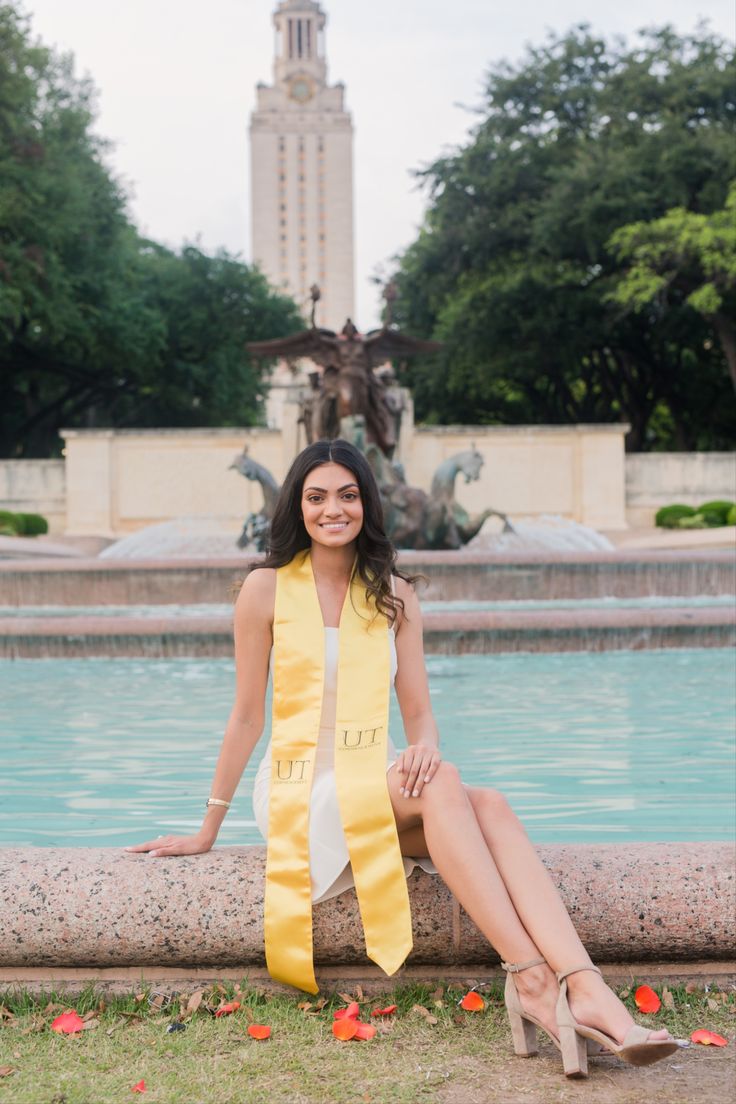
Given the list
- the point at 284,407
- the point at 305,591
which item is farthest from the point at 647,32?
the point at 305,591

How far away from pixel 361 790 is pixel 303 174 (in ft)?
404

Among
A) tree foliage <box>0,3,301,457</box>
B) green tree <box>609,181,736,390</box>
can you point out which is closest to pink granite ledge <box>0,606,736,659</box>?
green tree <box>609,181,736,390</box>

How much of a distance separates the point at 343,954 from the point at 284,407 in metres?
28.5

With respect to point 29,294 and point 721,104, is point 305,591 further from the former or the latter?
point 721,104

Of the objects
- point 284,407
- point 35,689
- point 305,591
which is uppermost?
point 284,407

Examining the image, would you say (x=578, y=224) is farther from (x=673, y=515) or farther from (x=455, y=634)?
(x=455, y=634)

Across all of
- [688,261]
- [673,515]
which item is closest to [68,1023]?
[673,515]

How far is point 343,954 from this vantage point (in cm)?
301

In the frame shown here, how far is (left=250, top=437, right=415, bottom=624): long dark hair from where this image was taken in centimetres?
328

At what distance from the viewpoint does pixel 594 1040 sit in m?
2.60

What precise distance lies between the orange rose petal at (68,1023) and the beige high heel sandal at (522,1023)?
98cm

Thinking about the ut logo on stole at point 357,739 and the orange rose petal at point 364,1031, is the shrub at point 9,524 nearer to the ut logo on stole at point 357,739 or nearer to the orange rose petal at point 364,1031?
the ut logo on stole at point 357,739

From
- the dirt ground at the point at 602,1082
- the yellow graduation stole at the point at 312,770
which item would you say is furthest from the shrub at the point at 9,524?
the dirt ground at the point at 602,1082

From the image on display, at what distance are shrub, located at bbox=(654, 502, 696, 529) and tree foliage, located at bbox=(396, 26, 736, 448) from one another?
575 centimetres
